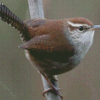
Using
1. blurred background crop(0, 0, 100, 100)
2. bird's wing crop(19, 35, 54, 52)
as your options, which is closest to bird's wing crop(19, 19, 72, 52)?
bird's wing crop(19, 35, 54, 52)

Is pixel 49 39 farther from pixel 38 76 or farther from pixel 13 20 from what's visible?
pixel 38 76

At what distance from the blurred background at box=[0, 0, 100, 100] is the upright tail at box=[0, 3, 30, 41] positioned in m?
1.55

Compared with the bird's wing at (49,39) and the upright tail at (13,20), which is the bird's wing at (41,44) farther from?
the upright tail at (13,20)

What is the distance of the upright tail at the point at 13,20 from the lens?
5.83 feet

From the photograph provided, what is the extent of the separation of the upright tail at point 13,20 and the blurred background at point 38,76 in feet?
5.09

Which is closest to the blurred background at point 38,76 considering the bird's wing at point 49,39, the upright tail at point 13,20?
the bird's wing at point 49,39

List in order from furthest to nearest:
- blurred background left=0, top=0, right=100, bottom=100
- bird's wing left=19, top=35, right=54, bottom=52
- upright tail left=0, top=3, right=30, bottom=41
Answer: blurred background left=0, top=0, right=100, bottom=100 < bird's wing left=19, top=35, right=54, bottom=52 < upright tail left=0, top=3, right=30, bottom=41

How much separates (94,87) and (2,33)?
1867 mm

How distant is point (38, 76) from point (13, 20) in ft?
6.60

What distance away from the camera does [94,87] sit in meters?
3.23

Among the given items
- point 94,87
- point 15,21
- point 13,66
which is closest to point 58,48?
point 15,21

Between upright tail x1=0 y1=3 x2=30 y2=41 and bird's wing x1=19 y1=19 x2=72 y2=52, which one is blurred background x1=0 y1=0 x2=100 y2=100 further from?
upright tail x1=0 y1=3 x2=30 y2=41

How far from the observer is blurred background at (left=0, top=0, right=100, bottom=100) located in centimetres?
331

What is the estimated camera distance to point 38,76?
12.2 feet
